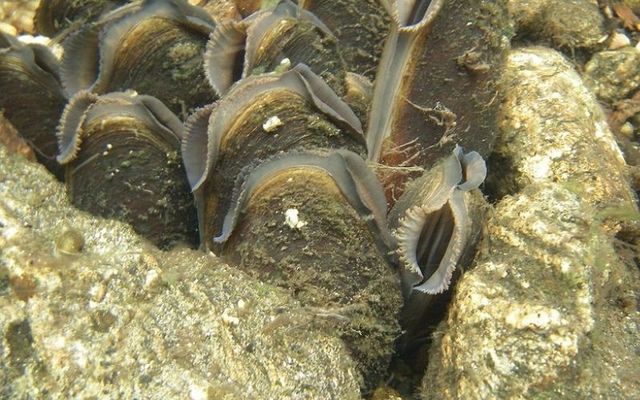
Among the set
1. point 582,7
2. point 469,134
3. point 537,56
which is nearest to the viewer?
point 469,134

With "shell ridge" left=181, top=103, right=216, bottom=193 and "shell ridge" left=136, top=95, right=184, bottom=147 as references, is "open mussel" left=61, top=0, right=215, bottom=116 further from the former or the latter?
"shell ridge" left=181, top=103, right=216, bottom=193

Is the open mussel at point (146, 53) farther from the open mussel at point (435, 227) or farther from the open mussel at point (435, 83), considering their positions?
the open mussel at point (435, 227)

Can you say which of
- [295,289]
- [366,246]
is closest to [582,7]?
[366,246]

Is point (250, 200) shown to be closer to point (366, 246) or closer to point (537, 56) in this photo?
point (366, 246)

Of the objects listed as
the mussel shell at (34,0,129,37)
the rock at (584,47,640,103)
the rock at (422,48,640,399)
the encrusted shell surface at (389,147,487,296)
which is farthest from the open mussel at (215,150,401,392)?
the rock at (584,47,640,103)

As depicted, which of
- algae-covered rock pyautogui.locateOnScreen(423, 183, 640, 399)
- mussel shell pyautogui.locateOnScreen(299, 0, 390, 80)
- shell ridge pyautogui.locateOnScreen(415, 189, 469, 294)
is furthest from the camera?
mussel shell pyautogui.locateOnScreen(299, 0, 390, 80)

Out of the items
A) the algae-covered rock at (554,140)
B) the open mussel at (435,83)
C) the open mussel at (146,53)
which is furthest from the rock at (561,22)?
the open mussel at (146,53)
